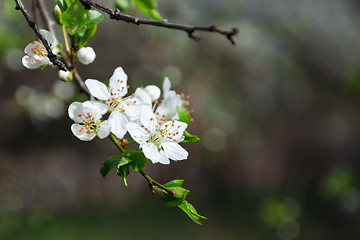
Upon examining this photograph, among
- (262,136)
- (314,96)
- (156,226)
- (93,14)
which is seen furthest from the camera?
(262,136)

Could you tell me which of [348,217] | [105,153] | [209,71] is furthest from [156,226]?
[348,217]

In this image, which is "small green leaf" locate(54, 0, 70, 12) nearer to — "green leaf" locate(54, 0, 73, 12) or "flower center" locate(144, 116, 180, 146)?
"green leaf" locate(54, 0, 73, 12)

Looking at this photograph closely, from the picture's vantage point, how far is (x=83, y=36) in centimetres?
58

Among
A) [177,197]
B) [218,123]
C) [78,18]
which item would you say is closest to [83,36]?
[78,18]

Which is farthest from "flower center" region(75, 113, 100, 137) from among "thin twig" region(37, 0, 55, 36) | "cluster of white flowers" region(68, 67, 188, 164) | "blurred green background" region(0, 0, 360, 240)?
"blurred green background" region(0, 0, 360, 240)

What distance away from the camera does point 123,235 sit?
11.2 ft

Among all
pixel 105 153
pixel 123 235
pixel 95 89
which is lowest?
pixel 123 235

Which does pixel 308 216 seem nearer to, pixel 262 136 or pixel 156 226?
pixel 262 136

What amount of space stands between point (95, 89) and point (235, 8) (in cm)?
284

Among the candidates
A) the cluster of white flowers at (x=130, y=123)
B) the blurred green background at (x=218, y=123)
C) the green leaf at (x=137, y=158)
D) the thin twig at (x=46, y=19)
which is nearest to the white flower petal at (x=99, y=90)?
the cluster of white flowers at (x=130, y=123)

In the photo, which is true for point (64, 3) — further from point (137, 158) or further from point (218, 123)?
point (218, 123)

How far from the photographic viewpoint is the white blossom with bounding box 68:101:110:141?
1.79ft

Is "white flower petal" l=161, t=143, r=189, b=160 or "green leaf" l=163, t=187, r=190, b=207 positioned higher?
"white flower petal" l=161, t=143, r=189, b=160

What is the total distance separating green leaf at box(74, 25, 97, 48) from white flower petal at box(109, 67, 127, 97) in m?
0.06
